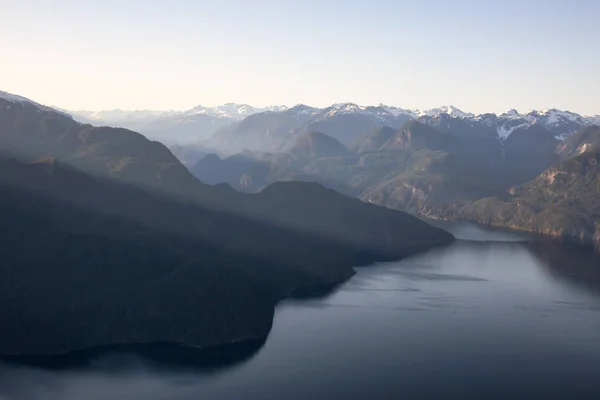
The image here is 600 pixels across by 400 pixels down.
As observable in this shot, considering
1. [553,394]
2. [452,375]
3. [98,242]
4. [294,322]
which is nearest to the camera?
[553,394]

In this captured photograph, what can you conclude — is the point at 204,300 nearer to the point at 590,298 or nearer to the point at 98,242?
the point at 98,242

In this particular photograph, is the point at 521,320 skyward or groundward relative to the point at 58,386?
skyward

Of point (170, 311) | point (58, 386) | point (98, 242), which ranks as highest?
point (98, 242)

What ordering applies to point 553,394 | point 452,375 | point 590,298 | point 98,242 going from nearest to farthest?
point 553,394
point 452,375
point 98,242
point 590,298

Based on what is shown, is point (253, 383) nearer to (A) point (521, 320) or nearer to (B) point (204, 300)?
(B) point (204, 300)

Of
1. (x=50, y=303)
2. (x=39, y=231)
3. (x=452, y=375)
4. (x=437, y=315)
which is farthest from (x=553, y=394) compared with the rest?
(x=39, y=231)

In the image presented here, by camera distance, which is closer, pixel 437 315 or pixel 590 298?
pixel 437 315

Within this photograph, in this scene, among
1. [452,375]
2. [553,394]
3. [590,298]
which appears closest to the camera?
[553,394]

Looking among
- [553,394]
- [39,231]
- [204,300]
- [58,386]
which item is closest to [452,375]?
[553,394]

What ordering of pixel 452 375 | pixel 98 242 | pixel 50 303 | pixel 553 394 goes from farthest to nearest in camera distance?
pixel 98 242, pixel 50 303, pixel 452 375, pixel 553 394
